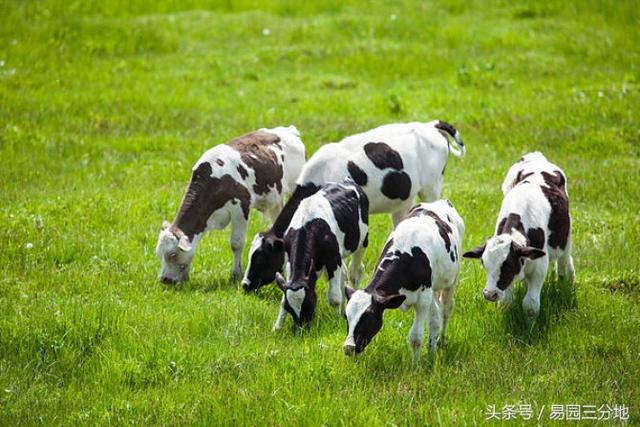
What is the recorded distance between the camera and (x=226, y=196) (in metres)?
12.1

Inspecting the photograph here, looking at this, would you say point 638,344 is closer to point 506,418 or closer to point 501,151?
point 506,418

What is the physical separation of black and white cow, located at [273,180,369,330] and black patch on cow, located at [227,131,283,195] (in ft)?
5.17

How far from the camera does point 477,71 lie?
21672mm

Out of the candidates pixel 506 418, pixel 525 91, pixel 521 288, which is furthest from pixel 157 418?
pixel 525 91

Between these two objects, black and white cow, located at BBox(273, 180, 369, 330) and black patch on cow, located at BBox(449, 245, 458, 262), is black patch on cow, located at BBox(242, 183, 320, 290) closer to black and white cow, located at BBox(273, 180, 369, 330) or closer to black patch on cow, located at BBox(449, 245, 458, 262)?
black and white cow, located at BBox(273, 180, 369, 330)

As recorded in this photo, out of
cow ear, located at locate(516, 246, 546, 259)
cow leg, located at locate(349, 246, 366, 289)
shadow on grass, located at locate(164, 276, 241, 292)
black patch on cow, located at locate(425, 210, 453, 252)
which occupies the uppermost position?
black patch on cow, located at locate(425, 210, 453, 252)

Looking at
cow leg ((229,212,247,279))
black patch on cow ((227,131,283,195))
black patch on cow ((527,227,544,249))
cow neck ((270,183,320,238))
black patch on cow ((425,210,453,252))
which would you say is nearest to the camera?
black patch on cow ((425,210,453,252))

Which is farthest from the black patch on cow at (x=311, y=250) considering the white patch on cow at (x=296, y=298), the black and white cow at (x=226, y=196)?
the black and white cow at (x=226, y=196)

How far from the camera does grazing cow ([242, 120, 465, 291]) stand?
434 inches

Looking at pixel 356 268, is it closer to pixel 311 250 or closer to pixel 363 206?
pixel 363 206

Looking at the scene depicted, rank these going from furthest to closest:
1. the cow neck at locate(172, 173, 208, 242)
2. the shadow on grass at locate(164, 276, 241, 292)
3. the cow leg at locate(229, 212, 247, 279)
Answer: the cow leg at locate(229, 212, 247, 279), the cow neck at locate(172, 173, 208, 242), the shadow on grass at locate(164, 276, 241, 292)

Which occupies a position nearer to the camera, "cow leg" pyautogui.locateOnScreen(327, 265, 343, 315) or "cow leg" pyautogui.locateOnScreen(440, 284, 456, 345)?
"cow leg" pyautogui.locateOnScreen(440, 284, 456, 345)

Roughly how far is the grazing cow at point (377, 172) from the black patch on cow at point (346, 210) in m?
0.55

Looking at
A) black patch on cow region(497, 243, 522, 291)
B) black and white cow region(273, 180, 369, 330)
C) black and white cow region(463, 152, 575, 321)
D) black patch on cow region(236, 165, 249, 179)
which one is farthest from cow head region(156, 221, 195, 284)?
black patch on cow region(497, 243, 522, 291)
